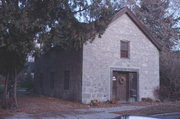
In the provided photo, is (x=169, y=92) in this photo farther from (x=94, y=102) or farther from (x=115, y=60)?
(x=94, y=102)

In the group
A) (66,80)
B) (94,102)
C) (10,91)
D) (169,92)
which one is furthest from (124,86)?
(10,91)

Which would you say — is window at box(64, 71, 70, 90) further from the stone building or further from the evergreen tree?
the evergreen tree

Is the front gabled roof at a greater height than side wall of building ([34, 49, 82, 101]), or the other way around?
the front gabled roof

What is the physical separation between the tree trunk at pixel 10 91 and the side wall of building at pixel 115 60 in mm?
5025

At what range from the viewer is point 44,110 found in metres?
15.3

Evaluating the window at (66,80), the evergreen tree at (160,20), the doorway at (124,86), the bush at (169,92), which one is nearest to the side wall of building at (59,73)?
the window at (66,80)

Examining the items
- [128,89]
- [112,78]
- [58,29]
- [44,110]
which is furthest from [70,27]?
[128,89]

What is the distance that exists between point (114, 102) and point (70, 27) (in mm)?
7261

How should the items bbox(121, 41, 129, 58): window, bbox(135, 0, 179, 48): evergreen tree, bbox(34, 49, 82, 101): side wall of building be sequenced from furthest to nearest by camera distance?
bbox(135, 0, 179, 48): evergreen tree
bbox(121, 41, 129, 58): window
bbox(34, 49, 82, 101): side wall of building

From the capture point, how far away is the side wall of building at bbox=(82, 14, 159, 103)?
1892 cm

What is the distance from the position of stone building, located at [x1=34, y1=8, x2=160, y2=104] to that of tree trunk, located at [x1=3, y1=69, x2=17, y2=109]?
4933 millimetres

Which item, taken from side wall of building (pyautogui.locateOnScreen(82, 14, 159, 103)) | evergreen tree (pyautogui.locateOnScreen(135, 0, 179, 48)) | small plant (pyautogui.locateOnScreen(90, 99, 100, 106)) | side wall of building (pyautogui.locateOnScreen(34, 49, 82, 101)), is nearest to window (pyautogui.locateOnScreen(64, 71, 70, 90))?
side wall of building (pyautogui.locateOnScreen(34, 49, 82, 101))

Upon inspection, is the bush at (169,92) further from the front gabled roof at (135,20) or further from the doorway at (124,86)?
the front gabled roof at (135,20)

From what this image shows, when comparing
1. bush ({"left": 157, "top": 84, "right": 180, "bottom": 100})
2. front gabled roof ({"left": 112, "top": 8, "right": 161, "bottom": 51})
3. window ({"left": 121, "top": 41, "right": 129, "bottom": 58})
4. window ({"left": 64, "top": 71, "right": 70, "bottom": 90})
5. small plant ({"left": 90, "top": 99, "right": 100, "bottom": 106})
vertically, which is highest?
front gabled roof ({"left": 112, "top": 8, "right": 161, "bottom": 51})
